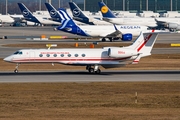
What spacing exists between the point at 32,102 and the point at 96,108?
4.67 m

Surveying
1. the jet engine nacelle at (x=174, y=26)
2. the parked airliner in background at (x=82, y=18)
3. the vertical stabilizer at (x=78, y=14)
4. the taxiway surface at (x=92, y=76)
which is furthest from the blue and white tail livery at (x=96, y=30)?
the taxiway surface at (x=92, y=76)

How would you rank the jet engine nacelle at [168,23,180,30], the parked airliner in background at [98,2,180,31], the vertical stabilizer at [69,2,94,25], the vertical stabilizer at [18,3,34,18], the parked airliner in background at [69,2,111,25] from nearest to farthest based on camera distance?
the jet engine nacelle at [168,23,180,30] < the parked airliner in background at [98,2,180,31] < the vertical stabilizer at [69,2,94,25] < the parked airliner in background at [69,2,111,25] < the vertical stabilizer at [18,3,34,18]

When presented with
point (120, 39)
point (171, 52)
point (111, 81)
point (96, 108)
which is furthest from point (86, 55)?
point (120, 39)

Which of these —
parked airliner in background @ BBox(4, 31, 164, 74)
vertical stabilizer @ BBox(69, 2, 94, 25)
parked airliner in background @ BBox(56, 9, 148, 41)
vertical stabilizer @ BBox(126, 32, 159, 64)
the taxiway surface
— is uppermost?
vertical stabilizer @ BBox(69, 2, 94, 25)

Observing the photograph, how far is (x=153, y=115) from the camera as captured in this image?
108ft

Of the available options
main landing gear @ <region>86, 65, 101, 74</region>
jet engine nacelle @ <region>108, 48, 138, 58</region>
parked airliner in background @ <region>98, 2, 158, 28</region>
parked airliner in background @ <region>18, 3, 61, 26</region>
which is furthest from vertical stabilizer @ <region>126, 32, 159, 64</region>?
parked airliner in background @ <region>18, 3, 61, 26</region>

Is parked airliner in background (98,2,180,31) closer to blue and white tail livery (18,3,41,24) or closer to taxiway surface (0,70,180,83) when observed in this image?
blue and white tail livery (18,3,41,24)

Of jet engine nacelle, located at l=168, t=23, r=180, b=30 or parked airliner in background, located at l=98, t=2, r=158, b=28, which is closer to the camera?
jet engine nacelle, located at l=168, t=23, r=180, b=30

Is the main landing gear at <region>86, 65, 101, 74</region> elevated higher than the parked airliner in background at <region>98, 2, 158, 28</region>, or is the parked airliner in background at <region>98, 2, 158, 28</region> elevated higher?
the parked airliner in background at <region>98, 2, 158, 28</region>

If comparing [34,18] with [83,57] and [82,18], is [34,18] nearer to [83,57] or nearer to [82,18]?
[82,18]

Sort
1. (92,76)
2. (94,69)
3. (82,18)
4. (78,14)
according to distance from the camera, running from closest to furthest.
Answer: (92,76), (94,69), (78,14), (82,18)

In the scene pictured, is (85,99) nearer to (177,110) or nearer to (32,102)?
(32,102)

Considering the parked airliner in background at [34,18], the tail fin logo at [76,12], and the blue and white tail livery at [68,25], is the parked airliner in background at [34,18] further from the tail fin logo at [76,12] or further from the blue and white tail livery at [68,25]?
Result: the blue and white tail livery at [68,25]

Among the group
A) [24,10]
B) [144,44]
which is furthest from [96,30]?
[24,10]
